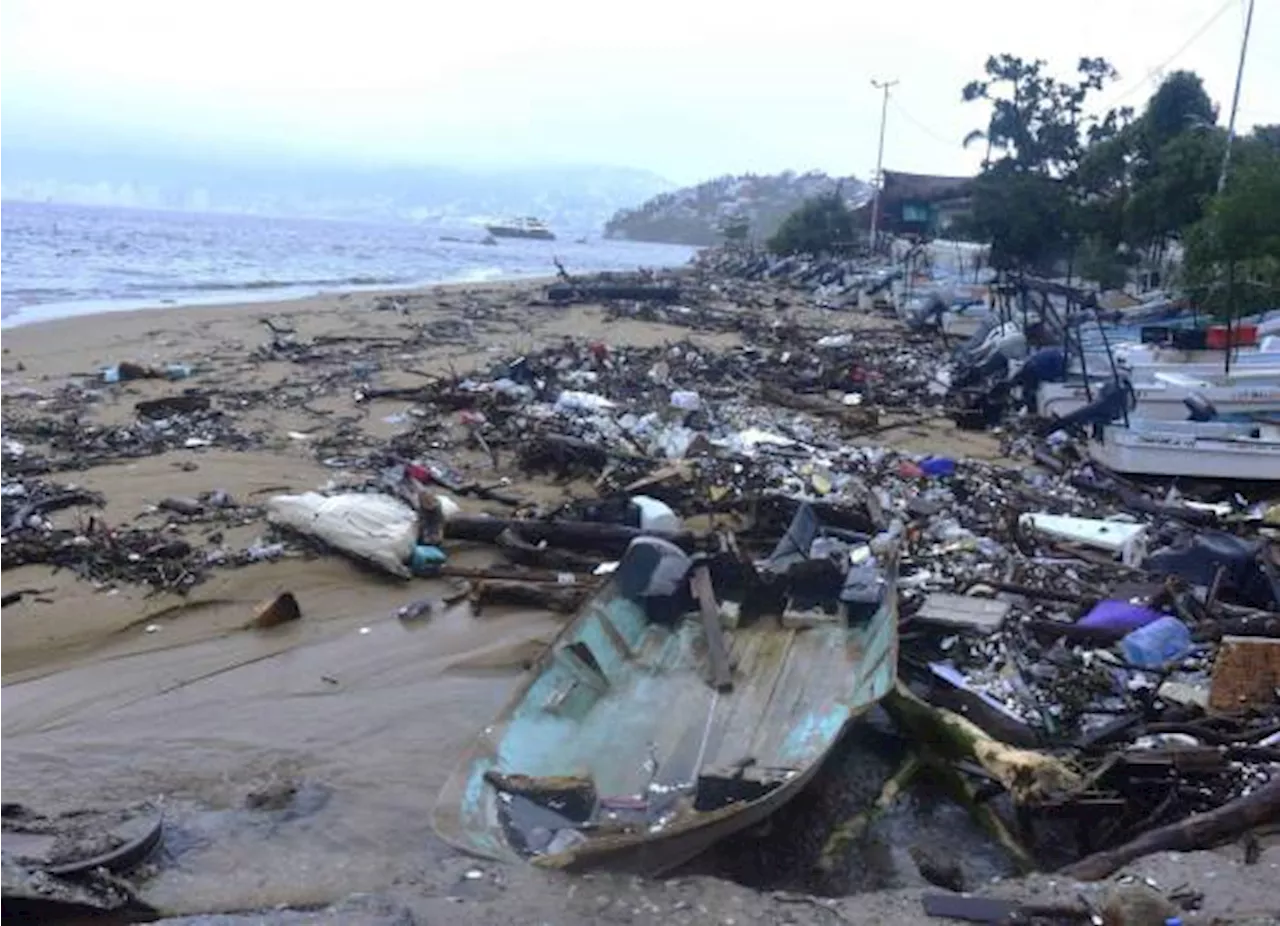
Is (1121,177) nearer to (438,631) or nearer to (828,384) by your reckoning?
(828,384)

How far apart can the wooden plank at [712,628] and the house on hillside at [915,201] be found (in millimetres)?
44832

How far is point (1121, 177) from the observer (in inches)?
1209

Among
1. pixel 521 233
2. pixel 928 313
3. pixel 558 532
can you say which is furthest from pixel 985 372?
pixel 521 233

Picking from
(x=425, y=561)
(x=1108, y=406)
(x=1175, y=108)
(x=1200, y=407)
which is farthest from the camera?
(x=1175, y=108)

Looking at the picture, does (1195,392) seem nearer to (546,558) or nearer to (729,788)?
(546,558)

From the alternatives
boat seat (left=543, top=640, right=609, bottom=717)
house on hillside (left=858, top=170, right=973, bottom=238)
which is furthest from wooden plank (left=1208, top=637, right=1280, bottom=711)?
house on hillside (left=858, top=170, right=973, bottom=238)

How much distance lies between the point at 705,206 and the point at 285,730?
139502 millimetres

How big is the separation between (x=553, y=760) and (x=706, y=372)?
11.3 m

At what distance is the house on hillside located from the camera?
4906cm

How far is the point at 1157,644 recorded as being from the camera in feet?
19.3

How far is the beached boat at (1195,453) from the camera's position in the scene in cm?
998

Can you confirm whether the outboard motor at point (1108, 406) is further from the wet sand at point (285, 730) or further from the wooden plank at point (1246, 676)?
the wooden plank at point (1246, 676)

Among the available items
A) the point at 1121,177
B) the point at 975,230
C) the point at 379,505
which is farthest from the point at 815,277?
the point at 379,505

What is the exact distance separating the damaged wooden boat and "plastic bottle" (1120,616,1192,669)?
1238 millimetres
